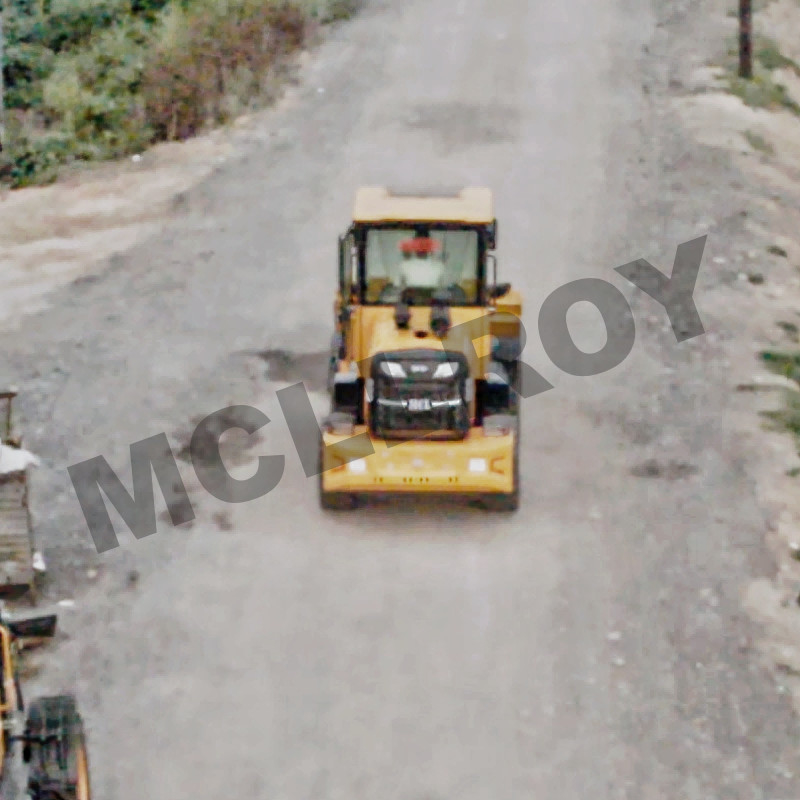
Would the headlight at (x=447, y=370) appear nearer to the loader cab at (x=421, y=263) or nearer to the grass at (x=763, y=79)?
the loader cab at (x=421, y=263)

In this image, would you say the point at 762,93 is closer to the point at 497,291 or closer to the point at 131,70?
the point at 131,70

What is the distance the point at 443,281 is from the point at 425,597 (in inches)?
122

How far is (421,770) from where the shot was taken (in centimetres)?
977

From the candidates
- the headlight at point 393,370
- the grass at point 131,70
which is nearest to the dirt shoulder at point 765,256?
the headlight at point 393,370

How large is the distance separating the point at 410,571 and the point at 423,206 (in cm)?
344

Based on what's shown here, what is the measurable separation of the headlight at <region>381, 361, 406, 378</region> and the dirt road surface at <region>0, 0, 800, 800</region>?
1.36m

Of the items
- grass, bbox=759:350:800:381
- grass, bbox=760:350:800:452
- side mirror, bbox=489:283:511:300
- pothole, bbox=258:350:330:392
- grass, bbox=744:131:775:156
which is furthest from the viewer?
grass, bbox=744:131:775:156

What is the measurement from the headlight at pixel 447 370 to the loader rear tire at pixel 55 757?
16.7ft

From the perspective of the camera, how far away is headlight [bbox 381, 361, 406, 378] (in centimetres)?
1256

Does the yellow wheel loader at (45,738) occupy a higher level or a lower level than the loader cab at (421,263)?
lower

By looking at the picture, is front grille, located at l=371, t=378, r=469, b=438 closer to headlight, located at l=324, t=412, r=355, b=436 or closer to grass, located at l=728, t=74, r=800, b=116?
headlight, located at l=324, t=412, r=355, b=436

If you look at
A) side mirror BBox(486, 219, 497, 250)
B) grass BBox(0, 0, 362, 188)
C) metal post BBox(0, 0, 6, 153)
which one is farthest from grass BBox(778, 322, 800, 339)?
metal post BBox(0, 0, 6, 153)

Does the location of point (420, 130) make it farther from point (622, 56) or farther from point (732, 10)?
point (732, 10)

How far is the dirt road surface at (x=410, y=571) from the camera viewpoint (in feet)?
32.6
